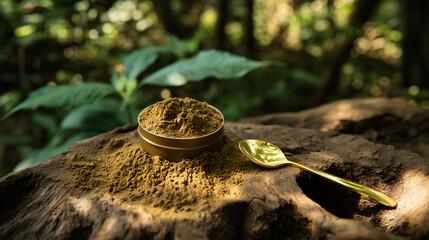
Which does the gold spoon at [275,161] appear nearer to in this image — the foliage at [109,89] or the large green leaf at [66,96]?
the foliage at [109,89]

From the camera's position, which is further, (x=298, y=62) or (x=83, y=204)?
(x=298, y=62)

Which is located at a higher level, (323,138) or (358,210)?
(323,138)

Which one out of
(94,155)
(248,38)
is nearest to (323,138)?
(94,155)

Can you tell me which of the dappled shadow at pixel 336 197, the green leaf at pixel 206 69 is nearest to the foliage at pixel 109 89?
the green leaf at pixel 206 69

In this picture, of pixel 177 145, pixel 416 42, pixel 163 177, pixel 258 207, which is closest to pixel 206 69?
pixel 177 145

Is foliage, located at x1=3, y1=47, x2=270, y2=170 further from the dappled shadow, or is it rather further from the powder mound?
the dappled shadow

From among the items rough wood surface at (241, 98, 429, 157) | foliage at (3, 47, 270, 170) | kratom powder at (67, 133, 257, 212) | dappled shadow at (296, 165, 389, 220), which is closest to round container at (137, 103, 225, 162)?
kratom powder at (67, 133, 257, 212)

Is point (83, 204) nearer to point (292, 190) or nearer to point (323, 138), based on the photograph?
point (292, 190)
